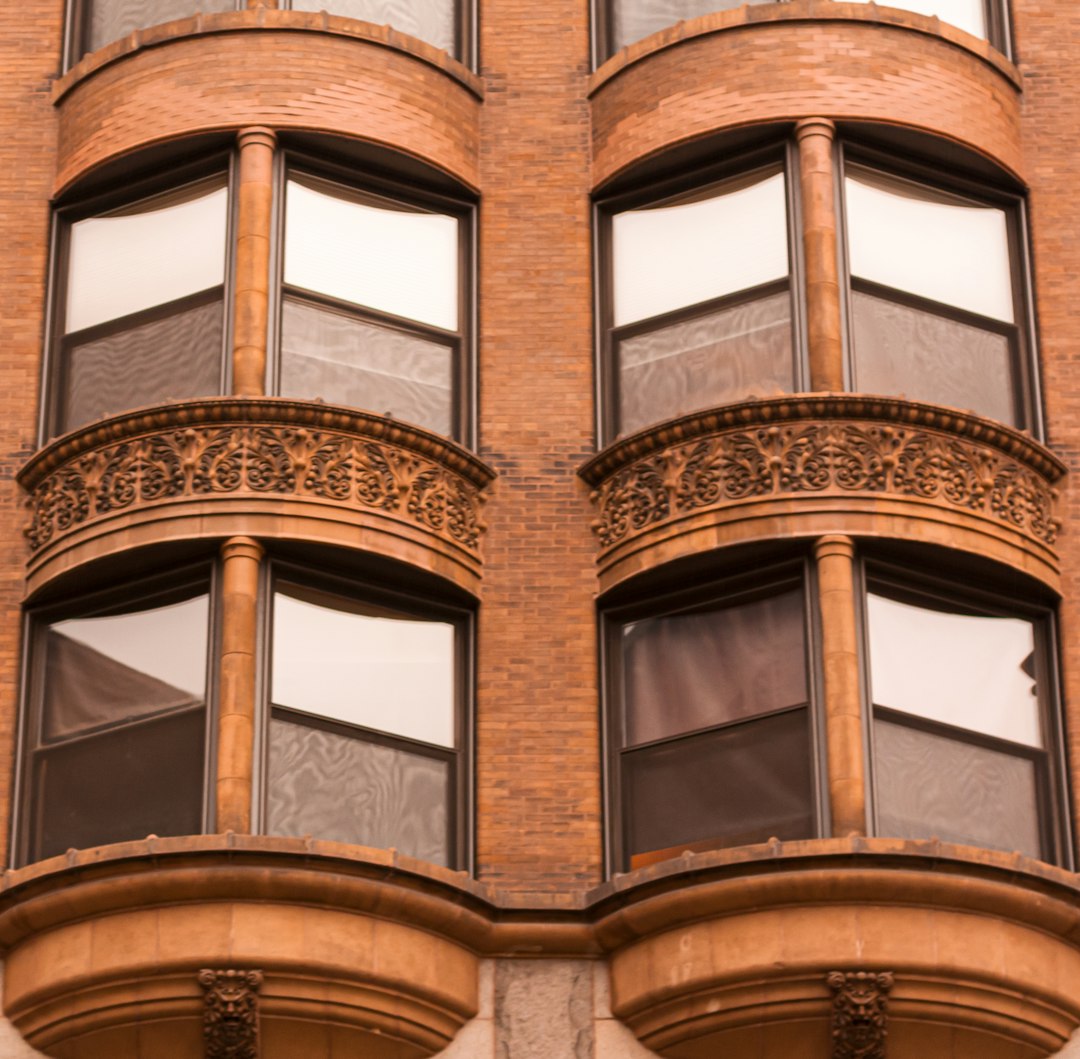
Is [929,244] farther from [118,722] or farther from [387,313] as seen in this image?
[118,722]

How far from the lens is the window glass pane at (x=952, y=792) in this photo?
21.1 metres

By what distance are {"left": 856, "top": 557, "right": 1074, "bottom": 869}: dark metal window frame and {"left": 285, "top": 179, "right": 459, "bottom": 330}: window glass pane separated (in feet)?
14.3

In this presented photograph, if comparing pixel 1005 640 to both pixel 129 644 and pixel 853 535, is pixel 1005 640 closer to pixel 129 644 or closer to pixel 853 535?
pixel 853 535

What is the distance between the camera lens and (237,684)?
68.7 ft

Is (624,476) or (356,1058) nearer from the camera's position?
(356,1058)

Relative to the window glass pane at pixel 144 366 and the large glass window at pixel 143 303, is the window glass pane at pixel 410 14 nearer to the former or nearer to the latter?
the large glass window at pixel 143 303

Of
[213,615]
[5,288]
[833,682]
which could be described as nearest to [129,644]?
[213,615]

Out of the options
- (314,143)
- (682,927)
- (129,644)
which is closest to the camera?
(682,927)

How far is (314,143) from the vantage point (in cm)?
2355

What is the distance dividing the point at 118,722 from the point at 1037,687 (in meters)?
6.93

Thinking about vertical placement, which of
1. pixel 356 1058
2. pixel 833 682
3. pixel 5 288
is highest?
pixel 5 288

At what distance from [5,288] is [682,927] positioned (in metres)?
7.88

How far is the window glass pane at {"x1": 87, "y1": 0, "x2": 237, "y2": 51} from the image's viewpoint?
24.6m

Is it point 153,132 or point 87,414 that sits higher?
point 153,132
